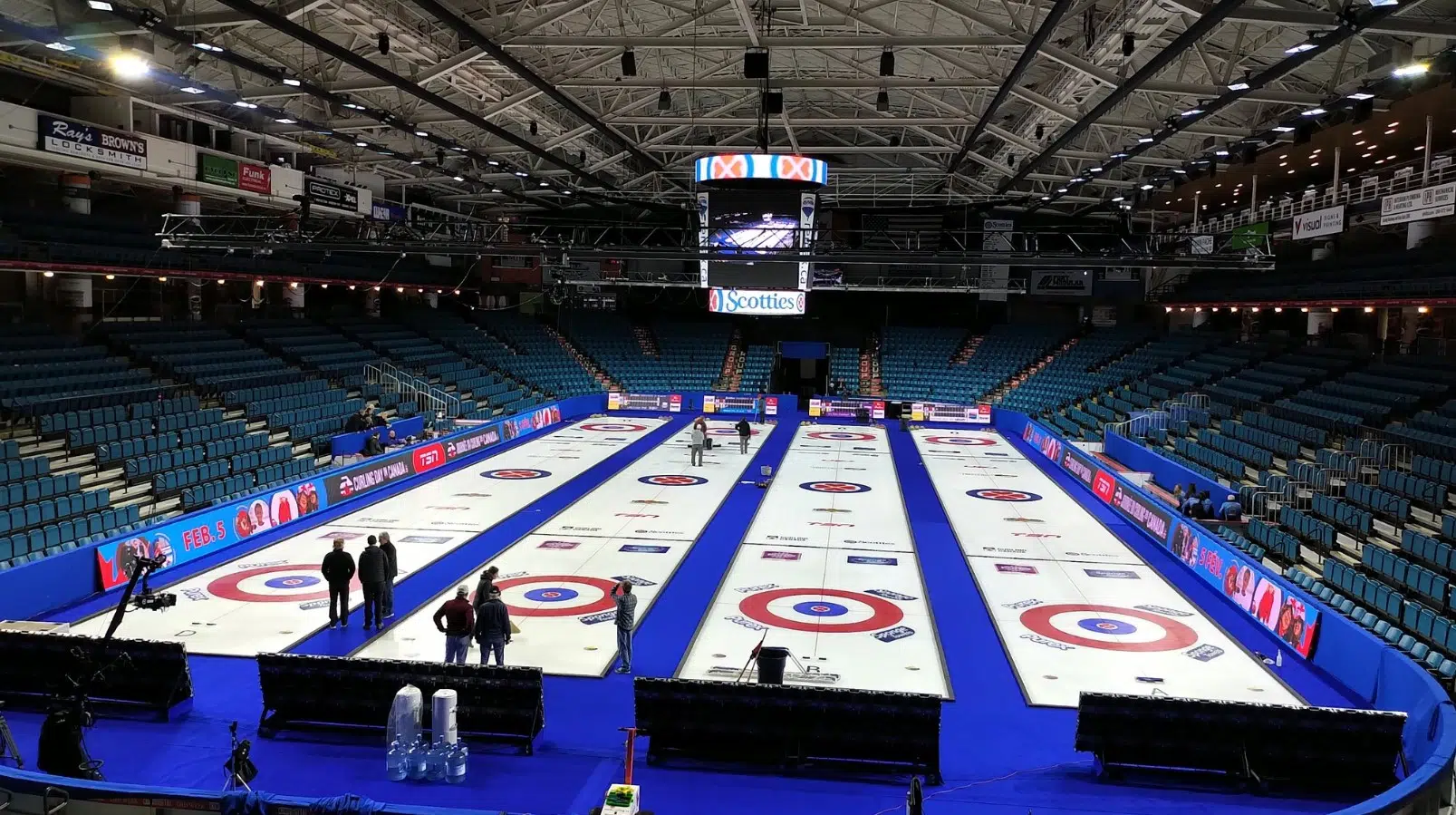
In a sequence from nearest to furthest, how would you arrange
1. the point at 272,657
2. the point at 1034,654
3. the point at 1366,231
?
1. the point at 272,657
2. the point at 1034,654
3. the point at 1366,231

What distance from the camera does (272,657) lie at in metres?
10.0

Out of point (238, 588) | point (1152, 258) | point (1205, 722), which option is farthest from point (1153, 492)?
point (238, 588)

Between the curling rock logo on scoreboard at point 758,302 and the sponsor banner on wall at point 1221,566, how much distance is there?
12.3 meters

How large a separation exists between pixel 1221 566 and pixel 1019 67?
425 inches

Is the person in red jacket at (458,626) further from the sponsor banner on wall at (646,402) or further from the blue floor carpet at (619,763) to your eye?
the sponsor banner on wall at (646,402)

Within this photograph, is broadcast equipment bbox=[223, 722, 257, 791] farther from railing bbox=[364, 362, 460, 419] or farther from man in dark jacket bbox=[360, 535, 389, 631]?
railing bbox=[364, 362, 460, 419]

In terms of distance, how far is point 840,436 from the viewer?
121 feet

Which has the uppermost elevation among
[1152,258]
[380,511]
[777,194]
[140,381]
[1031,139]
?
[1031,139]

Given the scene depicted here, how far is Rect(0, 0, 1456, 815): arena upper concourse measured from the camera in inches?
374

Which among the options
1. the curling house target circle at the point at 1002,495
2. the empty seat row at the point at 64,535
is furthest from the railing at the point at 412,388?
the curling house target circle at the point at 1002,495

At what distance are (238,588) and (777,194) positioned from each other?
18546mm

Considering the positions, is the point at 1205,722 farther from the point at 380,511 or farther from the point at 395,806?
the point at 380,511

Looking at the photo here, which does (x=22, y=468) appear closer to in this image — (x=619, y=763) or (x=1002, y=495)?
(x=619, y=763)

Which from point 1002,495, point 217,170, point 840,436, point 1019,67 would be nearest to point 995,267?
point 840,436
